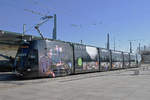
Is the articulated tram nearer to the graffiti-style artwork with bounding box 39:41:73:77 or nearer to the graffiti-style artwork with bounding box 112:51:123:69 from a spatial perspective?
the graffiti-style artwork with bounding box 39:41:73:77

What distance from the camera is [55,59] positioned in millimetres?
16844

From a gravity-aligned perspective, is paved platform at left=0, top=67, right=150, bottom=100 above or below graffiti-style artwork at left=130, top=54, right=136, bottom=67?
below

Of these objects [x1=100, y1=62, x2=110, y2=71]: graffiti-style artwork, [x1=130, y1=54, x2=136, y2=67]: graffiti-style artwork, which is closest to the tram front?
[x1=100, y1=62, x2=110, y2=71]: graffiti-style artwork

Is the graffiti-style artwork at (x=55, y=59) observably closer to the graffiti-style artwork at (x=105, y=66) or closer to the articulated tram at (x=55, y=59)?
the articulated tram at (x=55, y=59)

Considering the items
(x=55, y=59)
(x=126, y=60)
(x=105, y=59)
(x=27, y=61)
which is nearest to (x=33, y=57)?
(x=27, y=61)

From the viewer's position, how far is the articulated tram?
15.0m

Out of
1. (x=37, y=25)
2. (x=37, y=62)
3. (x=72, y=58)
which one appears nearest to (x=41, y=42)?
(x=37, y=62)

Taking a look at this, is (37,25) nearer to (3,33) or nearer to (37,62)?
(3,33)

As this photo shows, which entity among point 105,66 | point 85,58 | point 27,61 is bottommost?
point 105,66

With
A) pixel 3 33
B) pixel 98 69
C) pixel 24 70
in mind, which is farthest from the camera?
pixel 98 69

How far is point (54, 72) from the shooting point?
16.6 metres

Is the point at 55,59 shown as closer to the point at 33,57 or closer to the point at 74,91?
the point at 33,57

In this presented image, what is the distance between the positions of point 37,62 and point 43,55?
0.87 m

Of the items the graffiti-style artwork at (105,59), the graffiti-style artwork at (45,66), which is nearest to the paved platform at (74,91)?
the graffiti-style artwork at (45,66)
